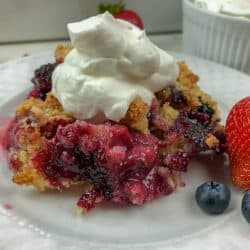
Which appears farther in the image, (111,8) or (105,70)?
(111,8)

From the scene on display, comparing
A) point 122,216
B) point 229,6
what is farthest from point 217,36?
point 122,216

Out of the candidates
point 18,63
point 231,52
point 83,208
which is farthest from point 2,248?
point 231,52

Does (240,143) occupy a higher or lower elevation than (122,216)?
higher

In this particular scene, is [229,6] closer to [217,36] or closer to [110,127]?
[217,36]

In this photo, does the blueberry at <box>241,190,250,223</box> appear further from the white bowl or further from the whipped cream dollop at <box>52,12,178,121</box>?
the white bowl

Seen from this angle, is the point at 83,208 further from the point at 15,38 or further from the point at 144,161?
the point at 15,38

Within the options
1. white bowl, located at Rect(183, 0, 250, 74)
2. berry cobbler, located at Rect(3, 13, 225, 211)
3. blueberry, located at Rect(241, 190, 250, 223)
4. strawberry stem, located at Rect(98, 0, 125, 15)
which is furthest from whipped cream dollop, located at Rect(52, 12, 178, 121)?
strawberry stem, located at Rect(98, 0, 125, 15)
